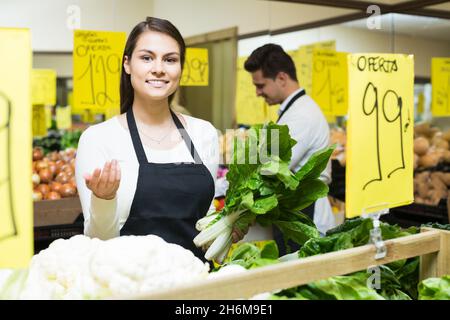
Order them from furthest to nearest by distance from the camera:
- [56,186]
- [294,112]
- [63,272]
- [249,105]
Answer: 1. [249,105]
2. [56,186]
3. [294,112]
4. [63,272]

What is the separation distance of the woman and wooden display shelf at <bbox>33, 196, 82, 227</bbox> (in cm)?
117

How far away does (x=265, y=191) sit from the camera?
129 cm

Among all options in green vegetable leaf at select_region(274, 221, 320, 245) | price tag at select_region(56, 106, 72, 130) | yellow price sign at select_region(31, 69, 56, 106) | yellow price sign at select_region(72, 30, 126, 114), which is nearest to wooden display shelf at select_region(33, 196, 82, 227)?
yellow price sign at select_region(72, 30, 126, 114)

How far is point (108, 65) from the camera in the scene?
277 cm

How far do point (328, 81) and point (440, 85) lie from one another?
72cm

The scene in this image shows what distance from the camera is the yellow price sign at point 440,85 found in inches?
137

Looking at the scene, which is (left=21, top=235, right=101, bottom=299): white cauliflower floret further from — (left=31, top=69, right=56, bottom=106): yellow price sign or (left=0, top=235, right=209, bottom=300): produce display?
(left=31, top=69, right=56, bottom=106): yellow price sign

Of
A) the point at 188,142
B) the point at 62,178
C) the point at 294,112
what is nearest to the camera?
the point at 188,142

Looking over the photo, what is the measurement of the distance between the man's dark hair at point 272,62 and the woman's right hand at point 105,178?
5.67 feet

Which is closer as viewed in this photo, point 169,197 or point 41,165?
point 169,197

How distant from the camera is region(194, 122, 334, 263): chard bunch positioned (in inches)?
50.6

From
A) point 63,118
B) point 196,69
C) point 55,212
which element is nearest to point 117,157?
point 55,212

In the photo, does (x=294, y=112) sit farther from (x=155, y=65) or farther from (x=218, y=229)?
(x=218, y=229)
